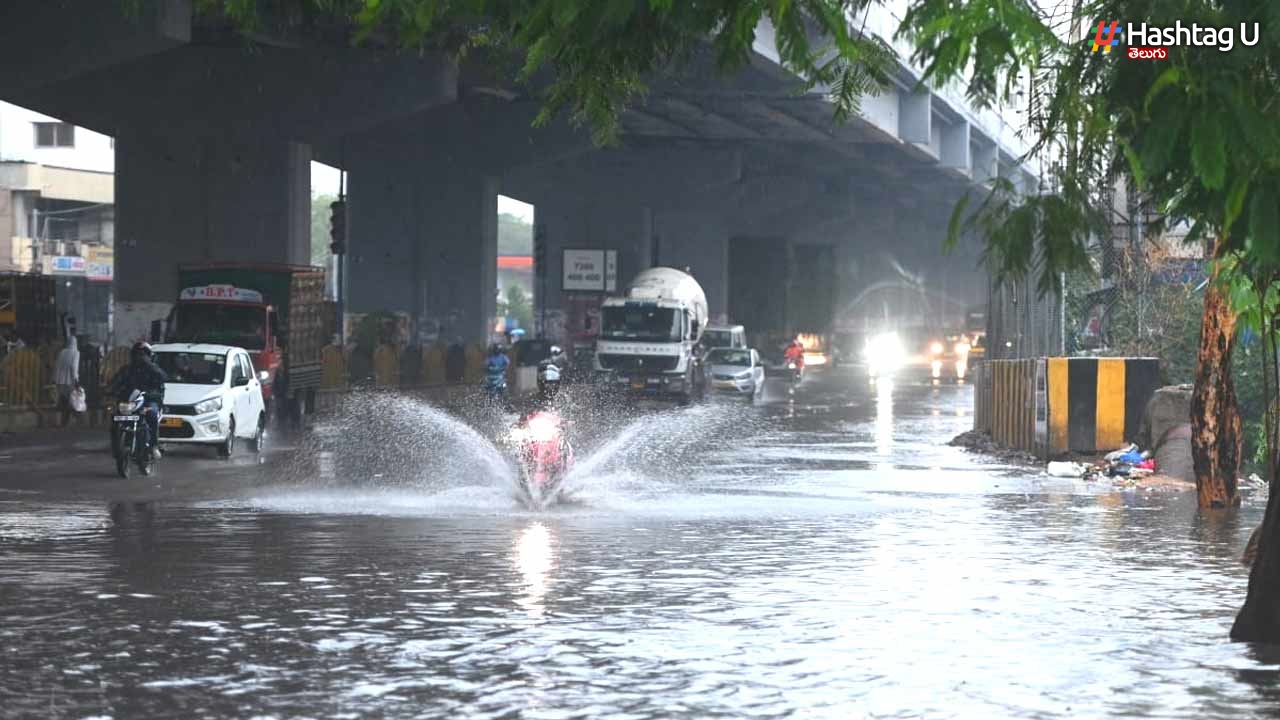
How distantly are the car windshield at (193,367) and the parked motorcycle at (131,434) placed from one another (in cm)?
453

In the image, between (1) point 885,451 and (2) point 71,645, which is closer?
(2) point 71,645

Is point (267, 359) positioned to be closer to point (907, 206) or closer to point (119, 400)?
point (119, 400)

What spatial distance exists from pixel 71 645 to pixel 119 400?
14.2 meters

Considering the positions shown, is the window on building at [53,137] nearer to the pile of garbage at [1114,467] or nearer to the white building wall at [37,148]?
the white building wall at [37,148]

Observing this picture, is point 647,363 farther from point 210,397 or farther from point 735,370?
point 210,397

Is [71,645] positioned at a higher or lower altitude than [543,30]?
lower

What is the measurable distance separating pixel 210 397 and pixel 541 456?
27.3 feet

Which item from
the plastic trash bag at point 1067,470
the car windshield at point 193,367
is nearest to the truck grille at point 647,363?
the car windshield at point 193,367

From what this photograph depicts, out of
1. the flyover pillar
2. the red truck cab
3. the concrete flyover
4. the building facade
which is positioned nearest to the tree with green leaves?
the concrete flyover

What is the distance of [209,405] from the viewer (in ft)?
95.5

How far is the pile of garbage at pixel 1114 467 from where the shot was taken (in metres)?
26.2

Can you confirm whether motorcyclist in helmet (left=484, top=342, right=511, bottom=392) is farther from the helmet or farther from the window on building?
the window on building

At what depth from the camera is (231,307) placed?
40062 millimetres

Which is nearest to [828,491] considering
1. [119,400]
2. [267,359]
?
[119,400]
